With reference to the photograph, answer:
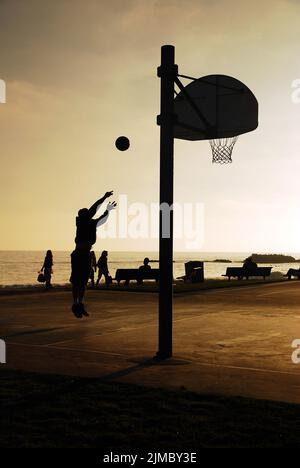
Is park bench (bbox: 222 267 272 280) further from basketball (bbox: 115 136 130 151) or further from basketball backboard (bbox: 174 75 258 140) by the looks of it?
basketball (bbox: 115 136 130 151)

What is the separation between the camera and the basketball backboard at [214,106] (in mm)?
11750

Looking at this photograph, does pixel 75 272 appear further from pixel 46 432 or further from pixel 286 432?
pixel 286 432

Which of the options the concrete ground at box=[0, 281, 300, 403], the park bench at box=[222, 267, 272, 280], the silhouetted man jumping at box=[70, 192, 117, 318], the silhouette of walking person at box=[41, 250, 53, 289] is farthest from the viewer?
the park bench at box=[222, 267, 272, 280]

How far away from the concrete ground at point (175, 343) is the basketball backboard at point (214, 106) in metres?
4.11

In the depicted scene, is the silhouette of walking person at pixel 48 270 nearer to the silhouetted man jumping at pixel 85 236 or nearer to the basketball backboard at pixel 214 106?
the basketball backboard at pixel 214 106

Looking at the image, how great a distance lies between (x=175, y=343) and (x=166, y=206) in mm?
2988

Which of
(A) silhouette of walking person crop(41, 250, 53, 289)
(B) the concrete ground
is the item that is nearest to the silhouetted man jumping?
(B) the concrete ground

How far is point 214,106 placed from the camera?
11.8 m

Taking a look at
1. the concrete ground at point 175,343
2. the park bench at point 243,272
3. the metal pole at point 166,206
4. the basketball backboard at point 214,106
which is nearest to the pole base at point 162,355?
the metal pole at point 166,206

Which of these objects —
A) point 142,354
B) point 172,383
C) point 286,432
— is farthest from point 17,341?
point 286,432

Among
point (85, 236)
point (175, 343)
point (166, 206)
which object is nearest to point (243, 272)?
point (175, 343)

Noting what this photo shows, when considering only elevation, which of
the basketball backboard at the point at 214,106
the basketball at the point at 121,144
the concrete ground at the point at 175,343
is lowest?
the concrete ground at the point at 175,343

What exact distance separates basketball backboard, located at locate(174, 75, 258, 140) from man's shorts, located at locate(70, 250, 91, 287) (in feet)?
11.7

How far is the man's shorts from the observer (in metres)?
9.38
